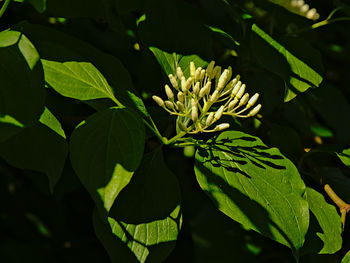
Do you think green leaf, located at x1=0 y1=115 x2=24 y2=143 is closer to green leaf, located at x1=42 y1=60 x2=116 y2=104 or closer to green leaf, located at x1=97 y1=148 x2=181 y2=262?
green leaf, located at x1=42 y1=60 x2=116 y2=104

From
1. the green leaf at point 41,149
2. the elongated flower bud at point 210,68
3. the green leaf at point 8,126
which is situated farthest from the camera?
the elongated flower bud at point 210,68

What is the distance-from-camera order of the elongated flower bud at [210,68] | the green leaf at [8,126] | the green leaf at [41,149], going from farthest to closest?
the elongated flower bud at [210,68]
the green leaf at [41,149]
the green leaf at [8,126]

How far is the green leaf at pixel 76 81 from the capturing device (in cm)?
84

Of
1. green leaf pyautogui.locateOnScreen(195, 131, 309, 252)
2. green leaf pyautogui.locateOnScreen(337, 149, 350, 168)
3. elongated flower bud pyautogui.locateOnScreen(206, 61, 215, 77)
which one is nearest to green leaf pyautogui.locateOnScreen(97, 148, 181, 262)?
green leaf pyautogui.locateOnScreen(195, 131, 309, 252)

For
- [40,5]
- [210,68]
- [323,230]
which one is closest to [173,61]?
[210,68]

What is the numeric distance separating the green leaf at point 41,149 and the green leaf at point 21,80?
0.37 ft

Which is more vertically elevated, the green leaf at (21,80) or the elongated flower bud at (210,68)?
the green leaf at (21,80)

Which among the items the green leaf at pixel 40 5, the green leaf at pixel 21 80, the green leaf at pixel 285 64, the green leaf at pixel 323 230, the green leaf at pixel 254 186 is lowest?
the green leaf at pixel 323 230

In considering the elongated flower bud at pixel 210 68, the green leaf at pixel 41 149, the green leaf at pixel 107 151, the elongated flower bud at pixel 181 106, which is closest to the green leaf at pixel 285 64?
the elongated flower bud at pixel 210 68

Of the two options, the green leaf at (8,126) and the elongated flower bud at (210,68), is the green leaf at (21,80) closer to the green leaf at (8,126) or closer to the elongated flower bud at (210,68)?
the green leaf at (8,126)

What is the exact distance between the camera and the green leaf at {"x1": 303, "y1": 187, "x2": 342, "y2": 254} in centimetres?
93

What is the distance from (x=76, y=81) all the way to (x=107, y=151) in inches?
6.1

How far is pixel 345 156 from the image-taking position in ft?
3.38

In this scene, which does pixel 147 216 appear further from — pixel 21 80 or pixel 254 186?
pixel 21 80
